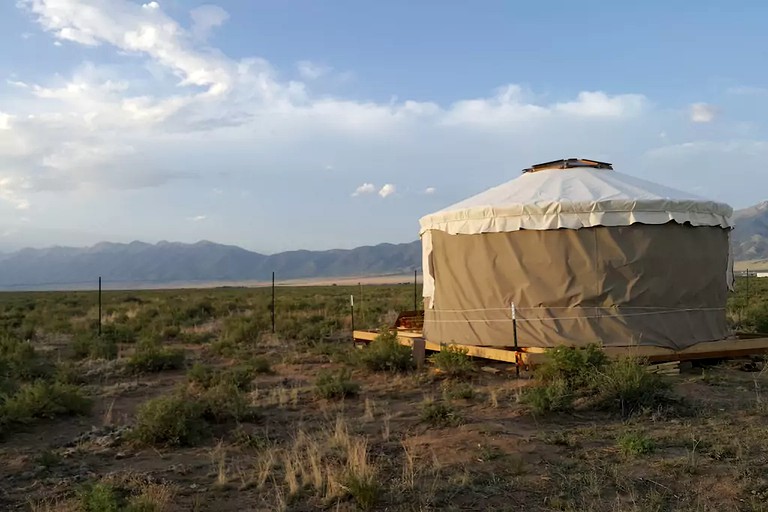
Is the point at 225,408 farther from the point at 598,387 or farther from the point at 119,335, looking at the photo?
the point at 119,335

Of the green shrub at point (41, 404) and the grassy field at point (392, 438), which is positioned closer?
the grassy field at point (392, 438)

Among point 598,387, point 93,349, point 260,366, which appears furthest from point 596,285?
point 93,349

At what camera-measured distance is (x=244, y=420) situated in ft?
20.8

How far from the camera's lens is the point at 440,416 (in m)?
5.79

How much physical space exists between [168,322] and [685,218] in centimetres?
1292

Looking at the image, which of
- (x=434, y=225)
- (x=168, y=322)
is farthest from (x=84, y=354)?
(x=434, y=225)

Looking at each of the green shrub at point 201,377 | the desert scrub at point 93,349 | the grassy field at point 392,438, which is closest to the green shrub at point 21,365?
the grassy field at point 392,438

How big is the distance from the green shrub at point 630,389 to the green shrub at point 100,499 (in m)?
4.17

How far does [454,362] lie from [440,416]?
2.43 meters

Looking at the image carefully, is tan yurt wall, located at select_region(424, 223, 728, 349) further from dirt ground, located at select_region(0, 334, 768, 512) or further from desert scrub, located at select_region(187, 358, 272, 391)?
desert scrub, located at select_region(187, 358, 272, 391)

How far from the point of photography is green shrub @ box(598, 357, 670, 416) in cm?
606

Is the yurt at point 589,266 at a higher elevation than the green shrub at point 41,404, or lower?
higher

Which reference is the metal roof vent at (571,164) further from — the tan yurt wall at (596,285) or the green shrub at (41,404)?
the green shrub at (41,404)

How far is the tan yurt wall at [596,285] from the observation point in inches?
327
